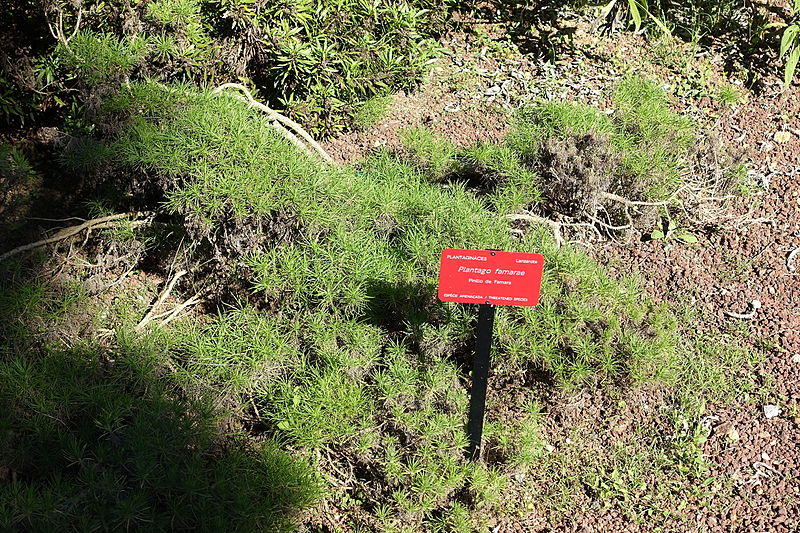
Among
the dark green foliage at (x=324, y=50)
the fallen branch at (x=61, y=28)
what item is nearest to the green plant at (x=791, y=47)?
the dark green foliage at (x=324, y=50)

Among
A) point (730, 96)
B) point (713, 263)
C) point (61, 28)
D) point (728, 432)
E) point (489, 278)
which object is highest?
point (61, 28)

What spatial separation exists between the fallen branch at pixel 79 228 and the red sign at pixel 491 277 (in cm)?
170

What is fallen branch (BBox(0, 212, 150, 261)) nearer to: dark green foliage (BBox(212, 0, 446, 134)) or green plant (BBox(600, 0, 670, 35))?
dark green foliage (BBox(212, 0, 446, 134))

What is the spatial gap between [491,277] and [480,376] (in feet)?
1.17

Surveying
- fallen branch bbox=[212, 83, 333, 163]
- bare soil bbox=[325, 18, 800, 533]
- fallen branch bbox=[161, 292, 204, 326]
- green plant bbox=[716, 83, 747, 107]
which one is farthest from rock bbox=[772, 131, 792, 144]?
fallen branch bbox=[161, 292, 204, 326]

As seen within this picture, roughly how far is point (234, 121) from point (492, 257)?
1.57m

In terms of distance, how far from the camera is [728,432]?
3.26 metres

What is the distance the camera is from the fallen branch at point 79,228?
3539mm

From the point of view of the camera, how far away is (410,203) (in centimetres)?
366

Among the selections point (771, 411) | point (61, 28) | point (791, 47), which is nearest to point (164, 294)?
point (61, 28)

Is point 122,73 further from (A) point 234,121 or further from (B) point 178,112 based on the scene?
(A) point 234,121

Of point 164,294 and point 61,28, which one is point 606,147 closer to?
point 164,294

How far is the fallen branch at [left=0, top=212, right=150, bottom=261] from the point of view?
11.6ft

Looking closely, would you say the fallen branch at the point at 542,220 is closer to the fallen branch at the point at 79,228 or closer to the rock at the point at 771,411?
the rock at the point at 771,411
